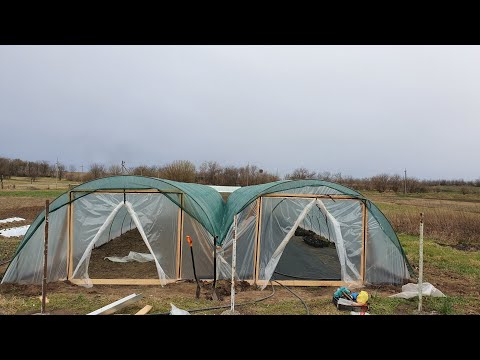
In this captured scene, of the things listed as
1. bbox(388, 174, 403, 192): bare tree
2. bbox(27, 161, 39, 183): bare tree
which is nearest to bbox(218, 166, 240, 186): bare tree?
bbox(388, 174, 403, 192): bare tree

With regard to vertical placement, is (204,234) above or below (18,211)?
above

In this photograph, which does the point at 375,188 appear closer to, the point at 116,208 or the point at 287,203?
the point at 287,203

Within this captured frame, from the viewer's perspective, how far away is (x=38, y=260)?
6.77 meters

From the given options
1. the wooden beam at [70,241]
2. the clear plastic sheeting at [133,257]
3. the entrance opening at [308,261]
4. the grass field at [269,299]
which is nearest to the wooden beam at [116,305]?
the grass field at [269,299]

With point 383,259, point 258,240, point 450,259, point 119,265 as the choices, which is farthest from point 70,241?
point 450,259

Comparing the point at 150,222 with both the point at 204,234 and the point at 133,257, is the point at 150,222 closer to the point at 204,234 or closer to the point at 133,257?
the point at 204,234

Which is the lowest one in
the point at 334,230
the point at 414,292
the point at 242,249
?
the point at 414,292

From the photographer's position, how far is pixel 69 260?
7023 millimetres

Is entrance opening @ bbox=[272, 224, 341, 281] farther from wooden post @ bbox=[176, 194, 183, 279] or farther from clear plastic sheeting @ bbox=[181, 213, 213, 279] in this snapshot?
wooden post @ bbox=[176, 194, 183, 279]

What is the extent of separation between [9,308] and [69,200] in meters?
2.29

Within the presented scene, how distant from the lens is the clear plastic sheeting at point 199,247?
23.4ft

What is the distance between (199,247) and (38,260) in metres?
3.07

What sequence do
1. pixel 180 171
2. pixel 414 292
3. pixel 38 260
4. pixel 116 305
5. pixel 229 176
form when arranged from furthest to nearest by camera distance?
pixel 229 176 → pixel 180 171 → pixel 38 260 → pixel 414 292 → pixel 116 305
